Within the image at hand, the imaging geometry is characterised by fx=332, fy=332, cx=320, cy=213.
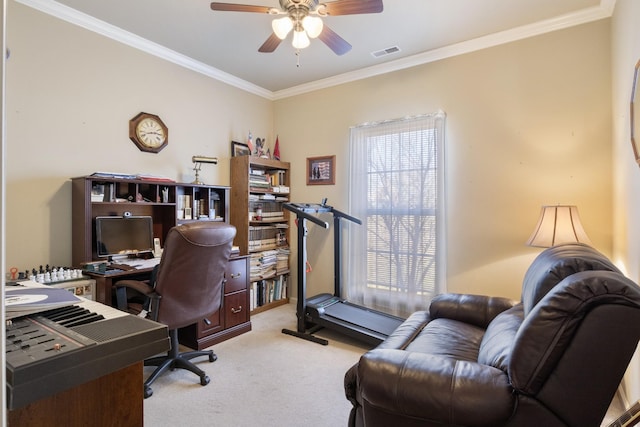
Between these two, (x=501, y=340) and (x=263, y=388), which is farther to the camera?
(x=263, y=388)

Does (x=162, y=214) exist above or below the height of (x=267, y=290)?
above

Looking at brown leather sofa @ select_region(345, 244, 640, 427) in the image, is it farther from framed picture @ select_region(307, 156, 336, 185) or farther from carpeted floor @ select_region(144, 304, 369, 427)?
framed picture @ select_region(307, 156, 336, 185)

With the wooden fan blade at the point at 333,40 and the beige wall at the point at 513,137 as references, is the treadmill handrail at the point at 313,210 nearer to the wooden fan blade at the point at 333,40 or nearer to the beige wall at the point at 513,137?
the beige wall at the point at 513,137

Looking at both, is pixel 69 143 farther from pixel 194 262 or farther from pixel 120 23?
pixel 194 262

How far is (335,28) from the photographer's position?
2877 mm

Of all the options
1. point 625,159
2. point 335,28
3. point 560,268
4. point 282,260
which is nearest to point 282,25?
point 335,28

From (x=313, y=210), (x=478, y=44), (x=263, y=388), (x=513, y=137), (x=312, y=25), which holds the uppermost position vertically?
(x=478, y=44)

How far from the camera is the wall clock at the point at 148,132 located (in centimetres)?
304

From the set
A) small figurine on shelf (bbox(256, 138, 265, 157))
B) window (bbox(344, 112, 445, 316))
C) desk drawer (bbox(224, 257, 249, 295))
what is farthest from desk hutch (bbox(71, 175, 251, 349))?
window (bbox(344, 112, 445, 316))

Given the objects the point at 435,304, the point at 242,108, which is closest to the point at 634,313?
the point at 435,304

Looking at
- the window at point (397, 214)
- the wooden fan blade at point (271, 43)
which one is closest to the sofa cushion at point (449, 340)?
the window at point (397, 214)

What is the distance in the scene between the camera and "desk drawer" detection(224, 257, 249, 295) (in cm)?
315

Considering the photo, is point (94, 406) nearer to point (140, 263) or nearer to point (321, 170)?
point (140, 263)

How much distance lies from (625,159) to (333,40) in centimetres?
205
